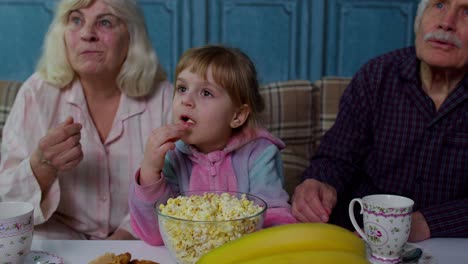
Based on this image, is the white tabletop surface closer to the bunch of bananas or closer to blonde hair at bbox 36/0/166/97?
the bunch of bananas

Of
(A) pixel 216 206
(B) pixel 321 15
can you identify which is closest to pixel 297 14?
(B) pixel 321 15

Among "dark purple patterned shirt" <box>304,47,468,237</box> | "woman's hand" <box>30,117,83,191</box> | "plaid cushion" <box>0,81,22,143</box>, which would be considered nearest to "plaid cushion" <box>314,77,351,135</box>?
"dark purple patterned shirt" <box>304,47,468,237</box>

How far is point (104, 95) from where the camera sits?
187 cm

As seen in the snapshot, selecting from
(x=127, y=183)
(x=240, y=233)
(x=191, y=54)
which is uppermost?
(x=191, y=54)

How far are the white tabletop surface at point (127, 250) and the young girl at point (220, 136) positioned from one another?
18 centimetres

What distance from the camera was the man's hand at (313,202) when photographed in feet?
4.68

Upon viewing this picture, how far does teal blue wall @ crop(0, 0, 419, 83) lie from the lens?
359cm

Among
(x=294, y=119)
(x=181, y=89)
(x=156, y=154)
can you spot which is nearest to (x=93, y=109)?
(x=181, y=89)

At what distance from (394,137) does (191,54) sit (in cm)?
76

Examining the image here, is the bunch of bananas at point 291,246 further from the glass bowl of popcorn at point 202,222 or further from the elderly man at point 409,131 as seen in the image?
the elderly man at point 409,131

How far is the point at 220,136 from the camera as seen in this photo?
1.46 m

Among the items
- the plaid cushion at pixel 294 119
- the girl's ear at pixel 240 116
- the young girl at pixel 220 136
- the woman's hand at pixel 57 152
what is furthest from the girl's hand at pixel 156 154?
the plaid cushion at pixel 294 119

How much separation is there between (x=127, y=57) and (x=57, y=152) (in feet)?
1.53

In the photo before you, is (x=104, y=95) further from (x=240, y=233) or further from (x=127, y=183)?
(x=240, y=233)
